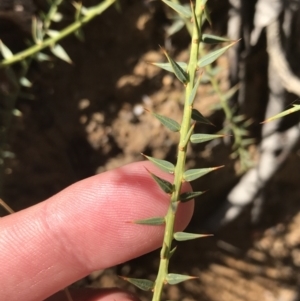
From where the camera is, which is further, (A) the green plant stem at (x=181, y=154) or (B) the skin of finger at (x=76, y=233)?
(B) the skin of finger at (x=76, y=233)

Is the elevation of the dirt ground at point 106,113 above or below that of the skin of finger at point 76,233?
above

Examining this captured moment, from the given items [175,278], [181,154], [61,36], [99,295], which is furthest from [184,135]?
[99,295]

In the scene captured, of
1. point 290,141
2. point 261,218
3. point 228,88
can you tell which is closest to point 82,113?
point 228,88

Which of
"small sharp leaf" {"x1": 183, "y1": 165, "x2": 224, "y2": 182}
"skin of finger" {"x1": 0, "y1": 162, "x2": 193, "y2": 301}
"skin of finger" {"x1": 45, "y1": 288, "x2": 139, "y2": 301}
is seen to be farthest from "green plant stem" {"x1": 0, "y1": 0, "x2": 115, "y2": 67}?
"skin of finger" {"x1": 45, "y1": 288, "x2": 139, "y2": 301}

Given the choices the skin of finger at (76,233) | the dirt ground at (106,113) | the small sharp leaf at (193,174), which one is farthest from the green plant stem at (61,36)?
the small sharp leaf at (193,174)

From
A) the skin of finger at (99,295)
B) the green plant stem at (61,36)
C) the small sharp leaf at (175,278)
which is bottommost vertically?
the small sharp leaf at (175,278)

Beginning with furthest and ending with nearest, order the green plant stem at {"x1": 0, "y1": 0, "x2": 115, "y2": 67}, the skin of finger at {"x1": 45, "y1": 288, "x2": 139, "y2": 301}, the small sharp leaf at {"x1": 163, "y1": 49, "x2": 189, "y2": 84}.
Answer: the skin of finger at {"x1": 45, "y1": 288, "x2": 139, "y2": 301}
the green plant stem at {"x1": 0, "y1": 0, "x2": 115, "y2": 67}
the small sharp leaf at {"x1": 163, "y1": 49, "x2": 189, "y2": 84}

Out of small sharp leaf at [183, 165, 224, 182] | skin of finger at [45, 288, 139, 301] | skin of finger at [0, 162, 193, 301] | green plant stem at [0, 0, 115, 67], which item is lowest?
small sharp leaf at [183, 165, 224, 182]

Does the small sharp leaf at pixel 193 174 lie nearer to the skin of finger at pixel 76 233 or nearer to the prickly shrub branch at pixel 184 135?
the prickly shrub branch at pixel 184 135

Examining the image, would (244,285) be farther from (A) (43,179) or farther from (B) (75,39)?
(B) (75,39)

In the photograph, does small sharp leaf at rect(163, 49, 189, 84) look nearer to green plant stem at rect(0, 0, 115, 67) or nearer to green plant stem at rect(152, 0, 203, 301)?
green plant stem at rect(152, 0, 203, 301)
